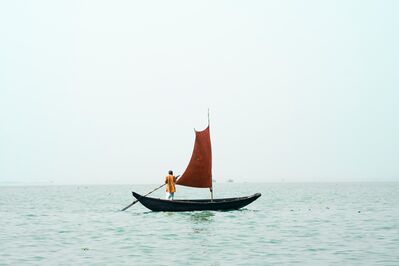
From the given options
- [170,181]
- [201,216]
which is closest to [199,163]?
[170,181]

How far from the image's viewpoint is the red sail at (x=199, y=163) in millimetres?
38438

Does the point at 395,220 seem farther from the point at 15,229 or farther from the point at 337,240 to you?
the point at 15,229

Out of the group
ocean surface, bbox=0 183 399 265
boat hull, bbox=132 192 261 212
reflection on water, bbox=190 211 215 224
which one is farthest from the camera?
boat hull, bbox=132 192 261 212

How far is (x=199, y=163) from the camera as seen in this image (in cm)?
3866

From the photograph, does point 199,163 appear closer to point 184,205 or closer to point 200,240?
point 184,205

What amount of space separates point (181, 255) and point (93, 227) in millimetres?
12738

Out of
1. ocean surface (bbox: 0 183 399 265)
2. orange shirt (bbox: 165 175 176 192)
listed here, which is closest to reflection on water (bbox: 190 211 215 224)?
ocean surface (bbox: 0 183 399 265)

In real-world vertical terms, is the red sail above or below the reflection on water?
above

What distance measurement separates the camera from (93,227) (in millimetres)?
33625

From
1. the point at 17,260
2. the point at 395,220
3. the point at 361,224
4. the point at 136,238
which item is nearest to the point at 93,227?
the point at 136,238

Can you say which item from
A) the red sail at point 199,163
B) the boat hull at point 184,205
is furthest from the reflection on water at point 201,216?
the red sail at point 199,163

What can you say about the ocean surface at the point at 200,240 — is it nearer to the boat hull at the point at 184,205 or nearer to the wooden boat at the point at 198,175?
the boat hull at the point at 184,205

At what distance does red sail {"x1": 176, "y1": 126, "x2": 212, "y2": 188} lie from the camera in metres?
38.4

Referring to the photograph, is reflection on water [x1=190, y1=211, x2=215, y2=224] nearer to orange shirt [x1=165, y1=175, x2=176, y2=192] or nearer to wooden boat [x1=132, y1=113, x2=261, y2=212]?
wooden boat [x1=132, y1=113, x2=261, y2=212]
